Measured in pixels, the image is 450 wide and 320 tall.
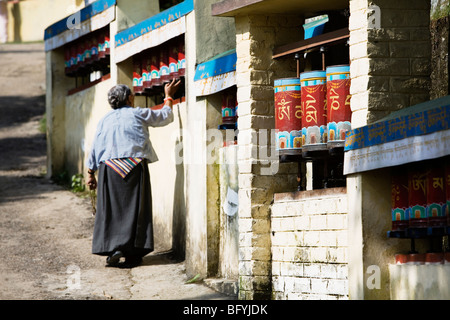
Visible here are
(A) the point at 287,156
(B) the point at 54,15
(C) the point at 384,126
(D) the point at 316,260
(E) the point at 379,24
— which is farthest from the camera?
(B) the point at 54,15

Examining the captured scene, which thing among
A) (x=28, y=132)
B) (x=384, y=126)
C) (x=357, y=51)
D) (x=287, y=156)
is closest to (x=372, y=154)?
(x=384, y=126)

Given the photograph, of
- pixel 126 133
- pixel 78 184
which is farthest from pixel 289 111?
pixel 78 184

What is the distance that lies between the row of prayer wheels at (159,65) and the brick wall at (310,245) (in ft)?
8.71

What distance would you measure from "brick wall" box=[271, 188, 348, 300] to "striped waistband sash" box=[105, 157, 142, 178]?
6.50 ft

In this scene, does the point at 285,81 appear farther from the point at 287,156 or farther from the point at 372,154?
the point at 372,154

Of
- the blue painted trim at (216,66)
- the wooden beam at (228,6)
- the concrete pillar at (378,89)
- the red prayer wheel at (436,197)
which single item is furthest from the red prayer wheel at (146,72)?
the red prayer wheel at (436,197)

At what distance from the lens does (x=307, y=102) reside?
734 cm

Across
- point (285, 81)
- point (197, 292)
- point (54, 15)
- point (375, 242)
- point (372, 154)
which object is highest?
point (54, 15)

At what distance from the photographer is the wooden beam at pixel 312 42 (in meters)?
7.06

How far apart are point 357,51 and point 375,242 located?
4.15 feet

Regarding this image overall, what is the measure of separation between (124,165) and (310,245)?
2711 millimetres

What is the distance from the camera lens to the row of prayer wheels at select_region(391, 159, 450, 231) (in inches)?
237

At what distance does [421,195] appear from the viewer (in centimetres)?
624

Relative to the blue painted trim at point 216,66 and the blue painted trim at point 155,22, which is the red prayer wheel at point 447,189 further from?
the blue painted trim at point 155,22
